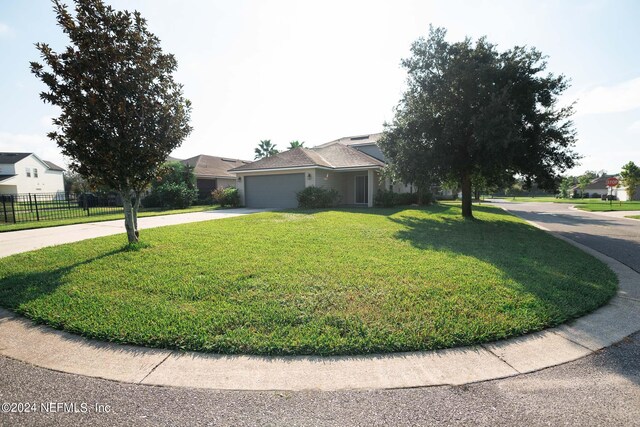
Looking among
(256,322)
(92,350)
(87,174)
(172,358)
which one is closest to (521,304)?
(256,322)

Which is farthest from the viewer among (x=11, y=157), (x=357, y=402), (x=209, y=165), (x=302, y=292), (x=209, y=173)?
(x=11, y=157)

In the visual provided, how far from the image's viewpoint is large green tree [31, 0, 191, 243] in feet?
18.2

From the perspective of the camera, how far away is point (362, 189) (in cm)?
2083

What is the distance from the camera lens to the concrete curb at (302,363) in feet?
7.95

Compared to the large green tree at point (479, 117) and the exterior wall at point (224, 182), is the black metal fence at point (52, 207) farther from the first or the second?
the large green tree at point (479, 117)

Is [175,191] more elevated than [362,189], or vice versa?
[175,191]

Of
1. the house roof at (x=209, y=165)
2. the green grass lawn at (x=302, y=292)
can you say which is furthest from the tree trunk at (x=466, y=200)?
the house roof at (x=209, y=165)

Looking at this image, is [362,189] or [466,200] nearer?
[466,200]

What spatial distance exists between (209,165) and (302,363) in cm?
2847

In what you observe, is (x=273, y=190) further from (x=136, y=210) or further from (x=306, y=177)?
(x=136, y=210)

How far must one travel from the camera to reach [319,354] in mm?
2789

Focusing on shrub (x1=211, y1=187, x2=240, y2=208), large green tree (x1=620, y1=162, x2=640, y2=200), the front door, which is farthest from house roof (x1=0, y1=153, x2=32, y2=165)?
large green tree (x1=620, y1=162, x2=640, y2=200)

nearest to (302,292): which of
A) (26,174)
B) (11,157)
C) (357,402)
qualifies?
(357,402)

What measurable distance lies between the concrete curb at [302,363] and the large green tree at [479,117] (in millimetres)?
8748
